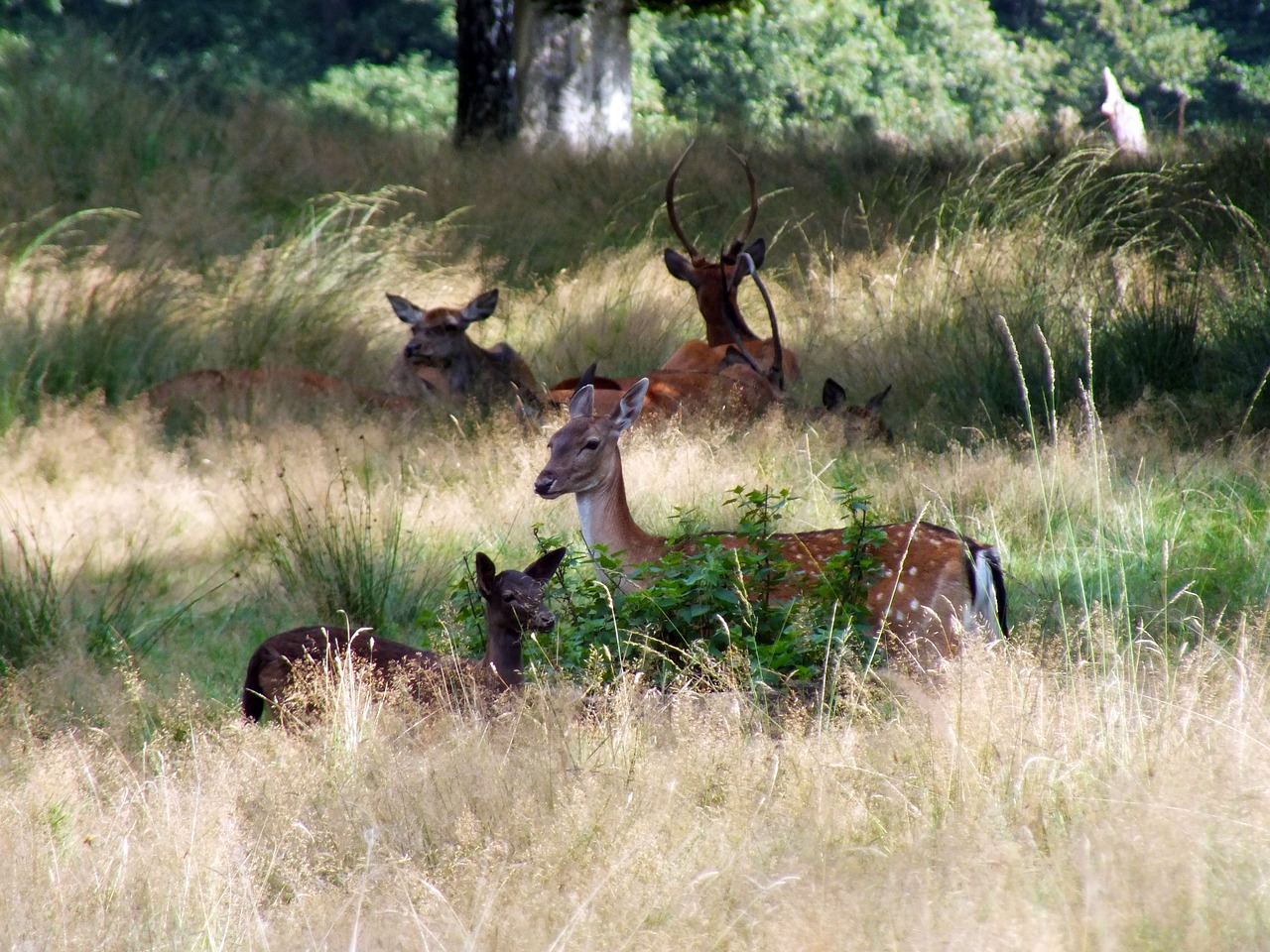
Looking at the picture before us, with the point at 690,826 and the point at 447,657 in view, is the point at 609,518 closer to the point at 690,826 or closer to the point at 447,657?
the point at 447,657

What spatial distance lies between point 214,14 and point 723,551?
2833 cm

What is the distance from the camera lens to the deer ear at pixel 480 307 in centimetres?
928

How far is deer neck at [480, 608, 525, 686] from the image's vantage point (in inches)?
178

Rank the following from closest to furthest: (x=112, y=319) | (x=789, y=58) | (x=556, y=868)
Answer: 1. (x=556, y=868)
2. (x=112, y=319)
3. (x=789, y=58)

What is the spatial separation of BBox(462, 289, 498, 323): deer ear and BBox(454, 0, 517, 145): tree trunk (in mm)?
5666

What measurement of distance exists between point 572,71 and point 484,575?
11.2 m

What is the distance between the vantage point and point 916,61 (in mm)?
36156

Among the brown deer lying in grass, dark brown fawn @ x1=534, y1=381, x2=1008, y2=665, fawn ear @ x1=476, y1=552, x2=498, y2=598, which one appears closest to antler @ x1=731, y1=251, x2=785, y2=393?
the brown deer lying in grass

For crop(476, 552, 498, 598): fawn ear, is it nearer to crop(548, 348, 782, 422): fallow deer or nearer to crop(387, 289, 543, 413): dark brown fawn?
crop(548, 348, 782, 422): fallow deer

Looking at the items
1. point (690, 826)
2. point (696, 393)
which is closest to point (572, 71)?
point (696, 393)

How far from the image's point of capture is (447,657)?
14.9 ft

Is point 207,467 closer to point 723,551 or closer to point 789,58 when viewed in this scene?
point 723,551

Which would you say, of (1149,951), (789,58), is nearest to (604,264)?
(1149,951)

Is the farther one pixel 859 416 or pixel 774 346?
pixel 774 346
